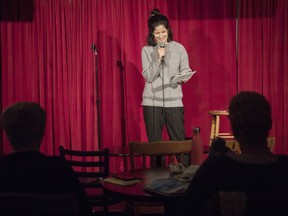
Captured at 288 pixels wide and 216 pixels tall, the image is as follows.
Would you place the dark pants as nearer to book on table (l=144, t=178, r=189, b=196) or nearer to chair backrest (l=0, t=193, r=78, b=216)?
book on table (l=144, t=178, r=189, b=196)

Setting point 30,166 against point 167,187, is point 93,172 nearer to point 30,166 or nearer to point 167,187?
point 167,187

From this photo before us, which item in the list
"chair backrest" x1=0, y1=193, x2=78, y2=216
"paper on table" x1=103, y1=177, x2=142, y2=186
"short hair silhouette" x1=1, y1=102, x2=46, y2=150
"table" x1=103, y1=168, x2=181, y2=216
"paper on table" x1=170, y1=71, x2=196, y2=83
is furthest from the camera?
"paper on table" x1=170, y1=71, x2=196, y2=83

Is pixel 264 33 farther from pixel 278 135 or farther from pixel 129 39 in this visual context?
pixel 129 39

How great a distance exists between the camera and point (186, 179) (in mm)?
2164

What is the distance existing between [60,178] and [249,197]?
2.16 feet

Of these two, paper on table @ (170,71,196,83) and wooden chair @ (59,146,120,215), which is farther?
paper on table @ (170,71,196,83)

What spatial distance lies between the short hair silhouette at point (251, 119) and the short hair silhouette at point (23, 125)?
0.75 m

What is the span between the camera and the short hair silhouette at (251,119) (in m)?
1.65

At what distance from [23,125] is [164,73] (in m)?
2.47

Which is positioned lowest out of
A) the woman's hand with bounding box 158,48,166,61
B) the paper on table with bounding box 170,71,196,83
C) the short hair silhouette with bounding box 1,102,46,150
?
the short hair silhouette with bounding box 1,102,46,150

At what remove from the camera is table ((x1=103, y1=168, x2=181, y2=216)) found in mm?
1958

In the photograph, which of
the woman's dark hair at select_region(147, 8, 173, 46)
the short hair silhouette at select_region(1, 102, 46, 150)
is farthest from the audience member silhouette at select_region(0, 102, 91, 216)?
the woman's dark hair at select_region(147, 8, 173, 46)

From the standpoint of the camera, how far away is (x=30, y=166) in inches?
65.4

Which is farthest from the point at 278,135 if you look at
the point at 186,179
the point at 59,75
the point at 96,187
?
the point at 186,179
